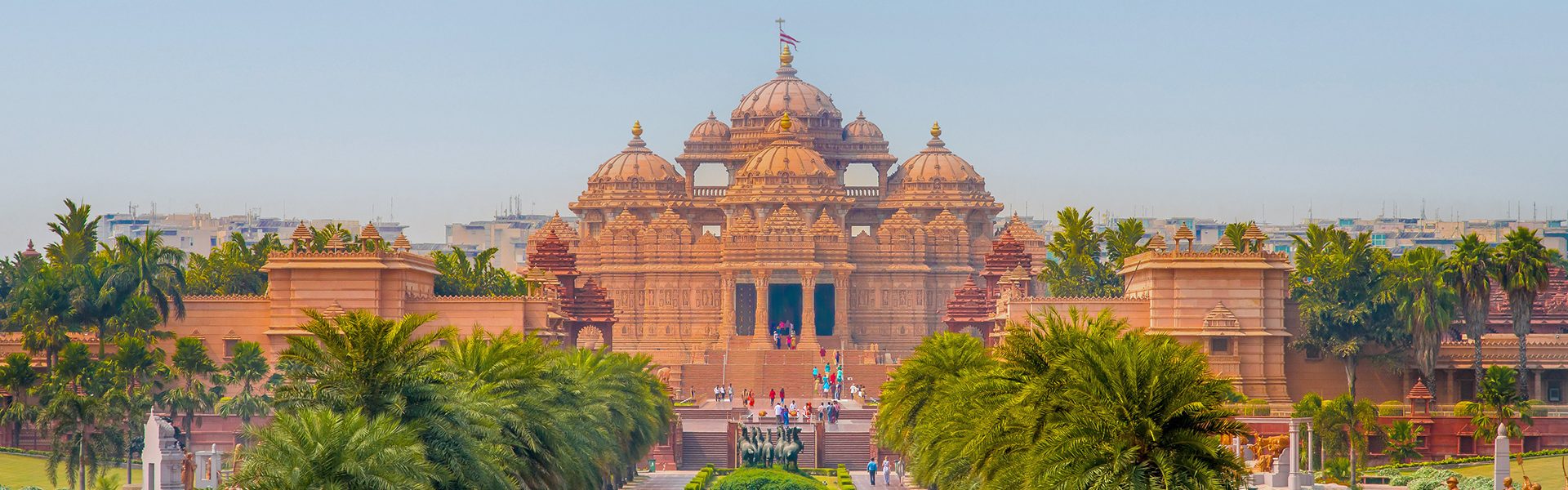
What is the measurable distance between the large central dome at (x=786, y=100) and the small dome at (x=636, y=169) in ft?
19.6

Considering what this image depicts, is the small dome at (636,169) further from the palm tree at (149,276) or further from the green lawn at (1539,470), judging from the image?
the green lawn at (1539,470)

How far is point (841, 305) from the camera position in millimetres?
138625

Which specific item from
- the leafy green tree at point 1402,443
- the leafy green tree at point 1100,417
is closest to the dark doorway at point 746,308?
the leafy green tree at point 1402,443

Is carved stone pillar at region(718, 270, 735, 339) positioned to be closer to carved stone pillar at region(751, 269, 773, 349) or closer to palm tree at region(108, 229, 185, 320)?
carved stone pillar at region(751, 269, 773, 349)

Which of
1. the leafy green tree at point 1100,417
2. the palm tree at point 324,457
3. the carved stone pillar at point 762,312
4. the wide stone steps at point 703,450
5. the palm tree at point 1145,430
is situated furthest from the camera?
the carved stone pillar at point 762,312

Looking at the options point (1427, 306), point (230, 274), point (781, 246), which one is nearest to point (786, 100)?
point (781, 246)

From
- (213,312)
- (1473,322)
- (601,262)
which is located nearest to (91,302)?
(213,312)

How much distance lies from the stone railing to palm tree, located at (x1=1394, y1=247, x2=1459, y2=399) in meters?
56.9

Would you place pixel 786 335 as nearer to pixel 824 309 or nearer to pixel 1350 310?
pixel 824 309

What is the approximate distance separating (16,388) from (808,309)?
54.2m

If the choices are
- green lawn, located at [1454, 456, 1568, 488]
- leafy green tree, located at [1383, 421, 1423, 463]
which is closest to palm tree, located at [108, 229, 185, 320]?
leafy green tree, located at [1383, 421, 1423, 463]

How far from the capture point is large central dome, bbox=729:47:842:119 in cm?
15712

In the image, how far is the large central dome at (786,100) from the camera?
15712 centimetres

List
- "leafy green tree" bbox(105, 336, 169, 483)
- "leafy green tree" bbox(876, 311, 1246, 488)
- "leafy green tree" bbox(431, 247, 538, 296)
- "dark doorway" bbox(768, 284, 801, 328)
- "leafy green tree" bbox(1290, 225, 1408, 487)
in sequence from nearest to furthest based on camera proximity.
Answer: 1. "leafy green tree" bbox(876, 311, 1246, 488)
2. "leafy green tree" bbox(105, 336, 169, 483)
3. "leafy green tree" bbox(1290, 225, 1408, 487)
4. "leafy green tree" bbox(431, 247, 538, 296)
5. "dark doorway" bbox(768, 284, 801, 328)
